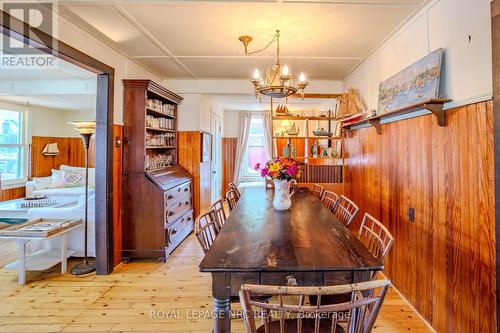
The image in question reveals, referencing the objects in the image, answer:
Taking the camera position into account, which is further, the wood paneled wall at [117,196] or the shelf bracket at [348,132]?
the shelf bracket at [348,132]

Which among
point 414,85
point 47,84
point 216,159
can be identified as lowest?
point 216,159

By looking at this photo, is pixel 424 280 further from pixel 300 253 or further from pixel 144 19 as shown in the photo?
pixel 144 19

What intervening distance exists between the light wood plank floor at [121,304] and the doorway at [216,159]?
3.40 meters

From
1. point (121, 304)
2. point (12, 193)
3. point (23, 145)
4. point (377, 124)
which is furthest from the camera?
point (23, 145)

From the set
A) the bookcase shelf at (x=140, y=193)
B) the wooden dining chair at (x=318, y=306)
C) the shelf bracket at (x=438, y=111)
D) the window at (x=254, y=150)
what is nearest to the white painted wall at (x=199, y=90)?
the bookcase shelf at (x=140, y=193)

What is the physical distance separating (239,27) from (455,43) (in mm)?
1792

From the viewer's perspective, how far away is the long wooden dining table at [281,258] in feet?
4.61

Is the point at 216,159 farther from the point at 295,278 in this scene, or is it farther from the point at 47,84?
the point at 295,278

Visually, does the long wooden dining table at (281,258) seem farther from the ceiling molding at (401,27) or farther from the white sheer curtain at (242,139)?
the white sheer curtain at (242,139)

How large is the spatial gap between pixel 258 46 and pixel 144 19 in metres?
1.24

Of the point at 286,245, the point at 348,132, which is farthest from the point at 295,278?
the point at 348,132

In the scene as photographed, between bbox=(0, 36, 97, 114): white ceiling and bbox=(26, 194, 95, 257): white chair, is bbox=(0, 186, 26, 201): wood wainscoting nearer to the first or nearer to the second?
bbox=(0, 36, 97, 114): white ceiling

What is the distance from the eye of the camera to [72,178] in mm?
6070

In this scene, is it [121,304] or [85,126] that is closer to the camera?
[121,304]
